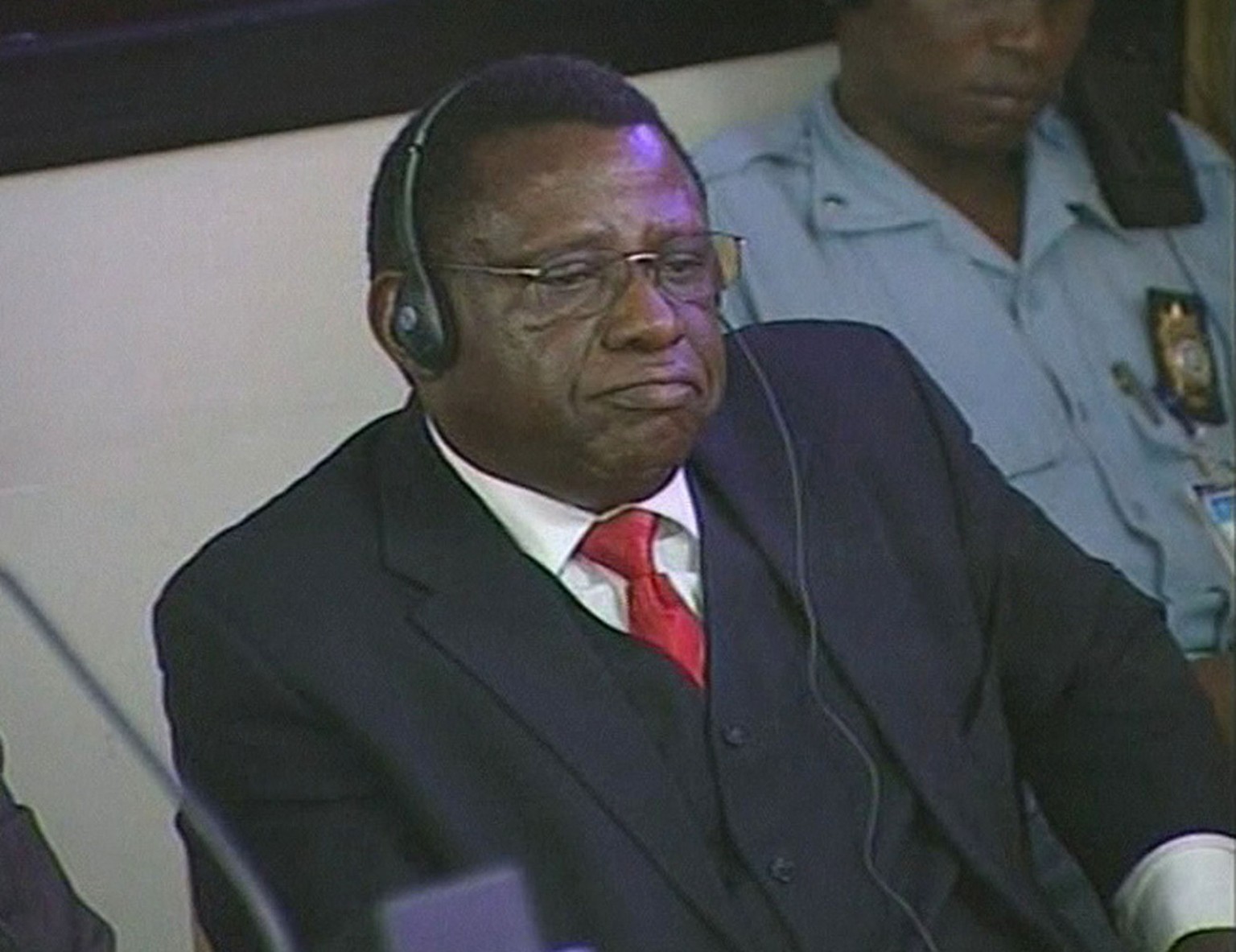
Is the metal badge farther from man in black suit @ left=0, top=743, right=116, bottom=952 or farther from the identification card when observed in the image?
man in black suit @ left=0, top=743, right=116, bottom=952

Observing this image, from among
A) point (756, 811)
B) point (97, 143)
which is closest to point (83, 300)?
point (97, 143)

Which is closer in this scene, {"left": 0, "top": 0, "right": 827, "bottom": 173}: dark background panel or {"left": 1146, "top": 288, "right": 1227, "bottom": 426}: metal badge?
{"left": 0, "top": 0, "right": 827, "bottom": 173}: dark background panel

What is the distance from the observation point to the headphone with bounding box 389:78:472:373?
4.96 feet

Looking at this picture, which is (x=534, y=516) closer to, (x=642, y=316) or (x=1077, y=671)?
(x=642, y=316)

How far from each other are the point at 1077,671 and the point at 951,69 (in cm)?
65

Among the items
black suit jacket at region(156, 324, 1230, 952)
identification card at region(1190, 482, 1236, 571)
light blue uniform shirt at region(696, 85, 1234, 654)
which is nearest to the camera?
black suit jacket at region(156, 324, 1230, 952)

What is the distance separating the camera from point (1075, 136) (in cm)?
224

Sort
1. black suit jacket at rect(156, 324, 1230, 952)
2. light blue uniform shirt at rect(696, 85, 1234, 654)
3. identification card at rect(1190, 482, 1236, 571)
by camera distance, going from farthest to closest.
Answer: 1. light blue uniform shirt at rect(696, 85, 1234, 654)
2. identification card at rect(1190, 482, 1236, 571)
3. black suit jacket at rect(156, 324, 1230, 952)

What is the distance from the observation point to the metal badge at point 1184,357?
6.93 feet

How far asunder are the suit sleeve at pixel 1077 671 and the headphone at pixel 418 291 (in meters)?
0.32

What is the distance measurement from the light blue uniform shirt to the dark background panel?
0.13m

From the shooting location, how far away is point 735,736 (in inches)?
59.2

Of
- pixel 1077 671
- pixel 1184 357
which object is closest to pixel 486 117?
pixel 1077 671

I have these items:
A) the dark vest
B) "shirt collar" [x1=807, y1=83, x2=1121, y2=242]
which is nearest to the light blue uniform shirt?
"shirt collar" [x1=807, y1=83, x2=1121, y2=242]
